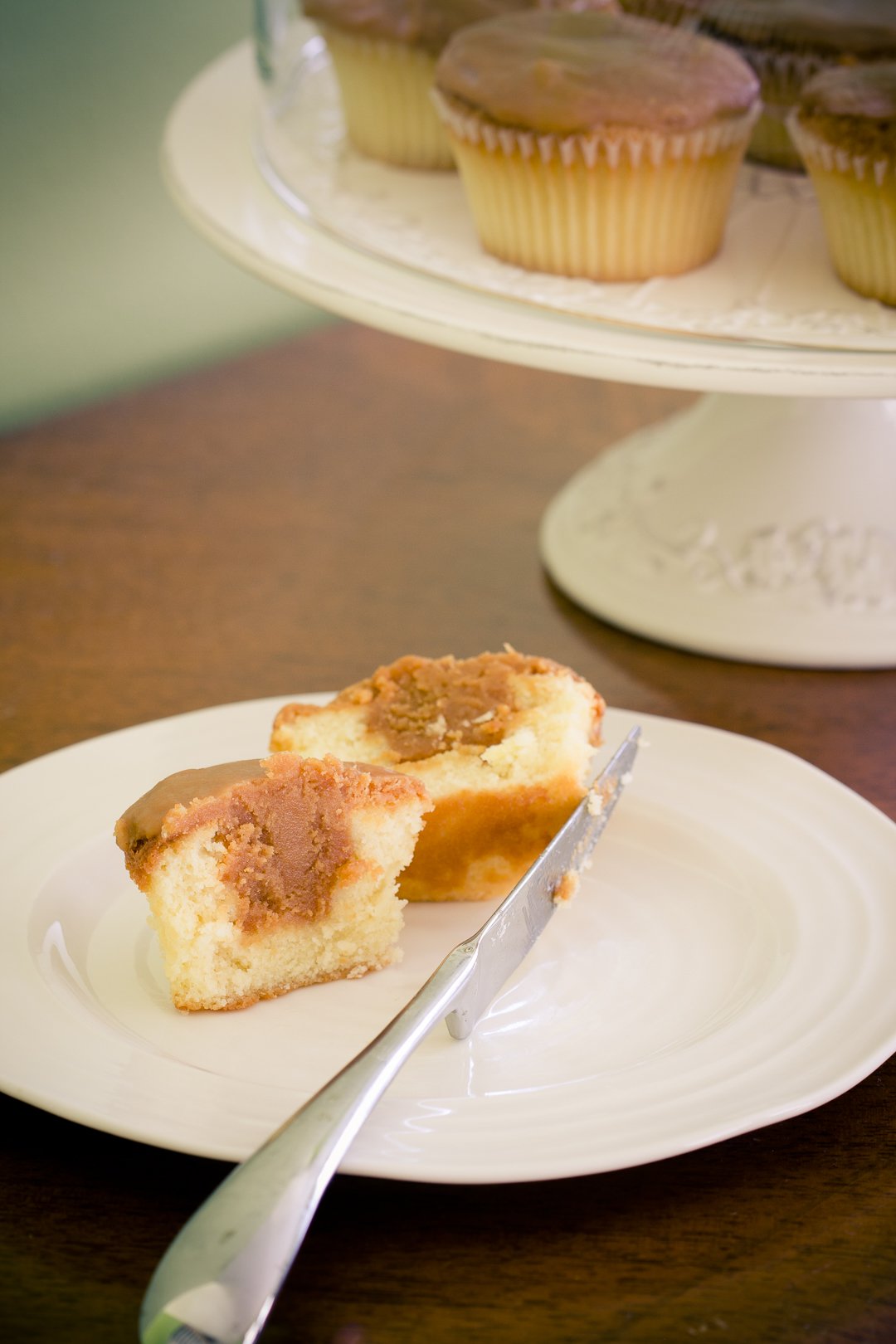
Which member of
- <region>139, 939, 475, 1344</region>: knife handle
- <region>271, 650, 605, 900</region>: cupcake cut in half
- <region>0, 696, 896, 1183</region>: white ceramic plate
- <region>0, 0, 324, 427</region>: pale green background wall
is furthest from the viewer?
<region>0, 0, 324, 427</region>: pale green background wall

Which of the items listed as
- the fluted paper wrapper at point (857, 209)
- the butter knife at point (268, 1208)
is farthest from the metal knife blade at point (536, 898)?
the fluted paper wrapper at point (857, 209)

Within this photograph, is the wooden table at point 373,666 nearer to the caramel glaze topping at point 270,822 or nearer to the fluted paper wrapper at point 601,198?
the caramel glaze topping at point 270,822

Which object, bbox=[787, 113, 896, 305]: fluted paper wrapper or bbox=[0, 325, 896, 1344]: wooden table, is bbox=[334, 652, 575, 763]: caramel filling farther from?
bbox=[787, 113, 896, 305]: fluted paper wrapper

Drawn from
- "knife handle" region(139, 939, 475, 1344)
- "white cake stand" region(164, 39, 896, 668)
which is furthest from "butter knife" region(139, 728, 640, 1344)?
"white cake stand" region(164, 39, 896, 668)

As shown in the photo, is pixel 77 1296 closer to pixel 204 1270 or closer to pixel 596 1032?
pixel 204 1270

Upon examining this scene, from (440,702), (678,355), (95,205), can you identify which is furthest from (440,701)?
(95,205)

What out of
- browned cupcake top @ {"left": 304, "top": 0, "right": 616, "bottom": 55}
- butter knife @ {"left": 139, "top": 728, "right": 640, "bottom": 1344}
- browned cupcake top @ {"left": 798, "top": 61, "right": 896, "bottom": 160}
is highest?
browned cupcake top @ {"left": 304, "top": 0, "right": 616, "bottom": 55}
